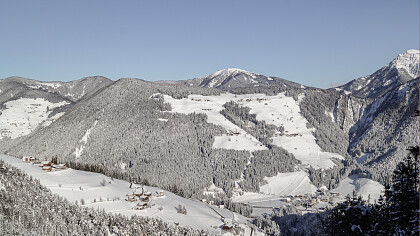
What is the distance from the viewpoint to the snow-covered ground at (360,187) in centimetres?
14400

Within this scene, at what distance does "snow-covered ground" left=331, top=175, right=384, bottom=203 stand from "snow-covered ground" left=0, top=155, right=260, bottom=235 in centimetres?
9053

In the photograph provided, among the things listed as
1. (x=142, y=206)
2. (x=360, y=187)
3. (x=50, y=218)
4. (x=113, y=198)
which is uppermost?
(x=50, y=218)

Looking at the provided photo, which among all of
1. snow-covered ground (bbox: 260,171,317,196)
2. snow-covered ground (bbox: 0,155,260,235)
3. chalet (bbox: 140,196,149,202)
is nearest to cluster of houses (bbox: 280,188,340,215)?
snow-covered ground (bbox: 260,171,317,196)

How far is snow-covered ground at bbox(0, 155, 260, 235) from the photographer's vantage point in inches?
2881

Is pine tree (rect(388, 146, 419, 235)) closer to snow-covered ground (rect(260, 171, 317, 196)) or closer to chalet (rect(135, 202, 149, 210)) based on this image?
chalet (rect(135, 202, 149, 210))

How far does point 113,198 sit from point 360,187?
5184 inches

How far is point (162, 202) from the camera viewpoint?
85.5 metres

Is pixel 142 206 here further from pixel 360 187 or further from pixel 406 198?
pixel 360 187

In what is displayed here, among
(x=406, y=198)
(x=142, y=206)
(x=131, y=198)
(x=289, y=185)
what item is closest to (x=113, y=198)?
(x=131, y=198)

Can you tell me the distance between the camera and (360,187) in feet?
509

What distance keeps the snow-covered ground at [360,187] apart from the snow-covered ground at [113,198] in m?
90.5

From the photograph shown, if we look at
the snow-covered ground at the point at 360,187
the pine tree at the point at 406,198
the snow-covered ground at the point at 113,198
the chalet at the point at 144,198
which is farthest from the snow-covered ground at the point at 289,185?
the pine tree at the point at 406,198

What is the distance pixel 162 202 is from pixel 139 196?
22.7 feet

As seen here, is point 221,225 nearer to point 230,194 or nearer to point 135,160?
point 230,194
